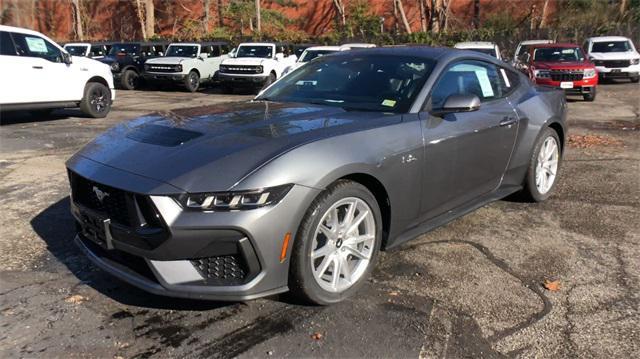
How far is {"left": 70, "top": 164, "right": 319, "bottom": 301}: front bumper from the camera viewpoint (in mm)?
2746

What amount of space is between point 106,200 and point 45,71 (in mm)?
8771

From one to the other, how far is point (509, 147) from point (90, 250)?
340 cm

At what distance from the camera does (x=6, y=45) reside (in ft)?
32.7

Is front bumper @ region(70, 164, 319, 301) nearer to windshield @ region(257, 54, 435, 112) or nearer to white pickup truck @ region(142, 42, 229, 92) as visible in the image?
windshield @ region(257, 54, 435, 112)

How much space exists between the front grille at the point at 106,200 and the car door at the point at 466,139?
1949 millimetres

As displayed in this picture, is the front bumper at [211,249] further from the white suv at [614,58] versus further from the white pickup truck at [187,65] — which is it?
the white suv at [614,58]

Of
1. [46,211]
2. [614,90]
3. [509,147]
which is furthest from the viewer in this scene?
[614,90]

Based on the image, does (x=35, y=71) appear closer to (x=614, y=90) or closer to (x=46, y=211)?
(x=46, y=211)

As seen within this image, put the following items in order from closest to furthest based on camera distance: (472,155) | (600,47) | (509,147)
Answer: (472,155)
(509,147)
(600,47)

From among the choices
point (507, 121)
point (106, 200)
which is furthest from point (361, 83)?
point (106, 200)

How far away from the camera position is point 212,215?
275cm

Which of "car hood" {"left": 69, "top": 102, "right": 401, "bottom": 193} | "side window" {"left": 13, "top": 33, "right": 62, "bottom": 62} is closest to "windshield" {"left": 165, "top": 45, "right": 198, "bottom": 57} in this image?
"side window" {"left": 13, "top": 33, "right": 62, "bottom": 62}

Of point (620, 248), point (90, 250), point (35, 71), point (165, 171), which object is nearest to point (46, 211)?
point (90, 250)

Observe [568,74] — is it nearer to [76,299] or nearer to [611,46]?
[611,46]
